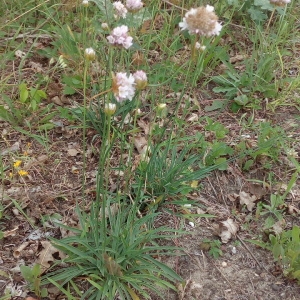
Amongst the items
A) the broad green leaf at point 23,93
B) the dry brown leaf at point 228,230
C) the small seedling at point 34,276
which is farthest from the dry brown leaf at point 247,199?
the broad green leaf at point 23,93

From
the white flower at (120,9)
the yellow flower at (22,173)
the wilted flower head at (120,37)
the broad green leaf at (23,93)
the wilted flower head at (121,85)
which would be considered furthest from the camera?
the broad green leaf at (23,93)

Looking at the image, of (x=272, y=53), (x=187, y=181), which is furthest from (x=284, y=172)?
(x=272, y=53)

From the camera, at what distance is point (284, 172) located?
81.8 inches

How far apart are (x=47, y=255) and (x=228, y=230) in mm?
719

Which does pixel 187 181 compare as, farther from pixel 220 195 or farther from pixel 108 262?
pixel 108 262

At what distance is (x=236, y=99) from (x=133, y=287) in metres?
1.20

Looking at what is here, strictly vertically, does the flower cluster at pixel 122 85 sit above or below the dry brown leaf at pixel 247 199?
above

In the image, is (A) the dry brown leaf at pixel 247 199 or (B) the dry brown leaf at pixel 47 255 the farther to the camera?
(A) the dry brown leaf at pixel 247 199

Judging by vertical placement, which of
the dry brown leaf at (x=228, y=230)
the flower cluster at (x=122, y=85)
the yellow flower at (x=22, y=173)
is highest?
the flower cluster at (x=122, y=85)

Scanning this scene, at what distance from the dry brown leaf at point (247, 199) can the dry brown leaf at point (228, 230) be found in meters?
0.12

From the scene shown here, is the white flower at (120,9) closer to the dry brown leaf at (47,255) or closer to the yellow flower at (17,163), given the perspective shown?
the yellow flower at (17,163)

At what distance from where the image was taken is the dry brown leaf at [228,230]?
1.78 m

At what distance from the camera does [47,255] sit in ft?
5.33

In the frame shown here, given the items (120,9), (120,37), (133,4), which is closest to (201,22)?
(120,37)
